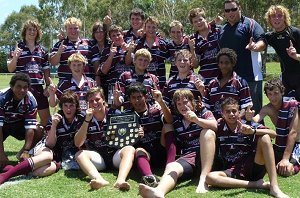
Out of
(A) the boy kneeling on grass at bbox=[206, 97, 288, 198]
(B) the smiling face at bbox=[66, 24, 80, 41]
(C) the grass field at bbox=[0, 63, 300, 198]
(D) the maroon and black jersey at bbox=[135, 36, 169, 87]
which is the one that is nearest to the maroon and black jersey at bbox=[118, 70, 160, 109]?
(D) the maroon and black jersey at bbox=[135, 36, 169, 87]

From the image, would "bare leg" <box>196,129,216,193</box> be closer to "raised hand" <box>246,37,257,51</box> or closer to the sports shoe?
the sports shoe

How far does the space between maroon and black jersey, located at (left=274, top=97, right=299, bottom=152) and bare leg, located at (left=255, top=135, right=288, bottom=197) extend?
1.02m

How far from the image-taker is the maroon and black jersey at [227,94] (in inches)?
271

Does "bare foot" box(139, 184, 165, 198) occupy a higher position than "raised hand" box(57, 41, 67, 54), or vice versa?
"raised hand" box(57, 41, 67, 54)

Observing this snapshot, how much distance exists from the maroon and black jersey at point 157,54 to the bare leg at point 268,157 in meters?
3.04

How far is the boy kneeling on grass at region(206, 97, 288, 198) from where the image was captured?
5949 mm

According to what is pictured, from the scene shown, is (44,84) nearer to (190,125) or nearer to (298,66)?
(190,125)

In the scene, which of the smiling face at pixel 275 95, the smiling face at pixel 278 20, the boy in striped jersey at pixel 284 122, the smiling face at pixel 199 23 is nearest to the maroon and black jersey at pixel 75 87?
the smiling face at pixel 199 23

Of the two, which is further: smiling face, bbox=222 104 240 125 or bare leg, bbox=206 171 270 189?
smiling face, bbox=222 104 240 125

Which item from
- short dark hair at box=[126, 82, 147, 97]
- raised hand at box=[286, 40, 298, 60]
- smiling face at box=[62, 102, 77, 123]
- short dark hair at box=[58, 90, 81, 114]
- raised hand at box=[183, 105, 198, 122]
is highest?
raised hand at box=[286, 40, 298, 60]

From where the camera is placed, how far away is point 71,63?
7707mm

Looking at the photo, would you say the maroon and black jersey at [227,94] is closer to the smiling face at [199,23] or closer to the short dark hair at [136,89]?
the short dark hair at [136,89]

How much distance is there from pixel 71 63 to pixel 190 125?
237 cm

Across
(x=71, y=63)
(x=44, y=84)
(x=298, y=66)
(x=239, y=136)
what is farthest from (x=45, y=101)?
(x=298, y=66)
